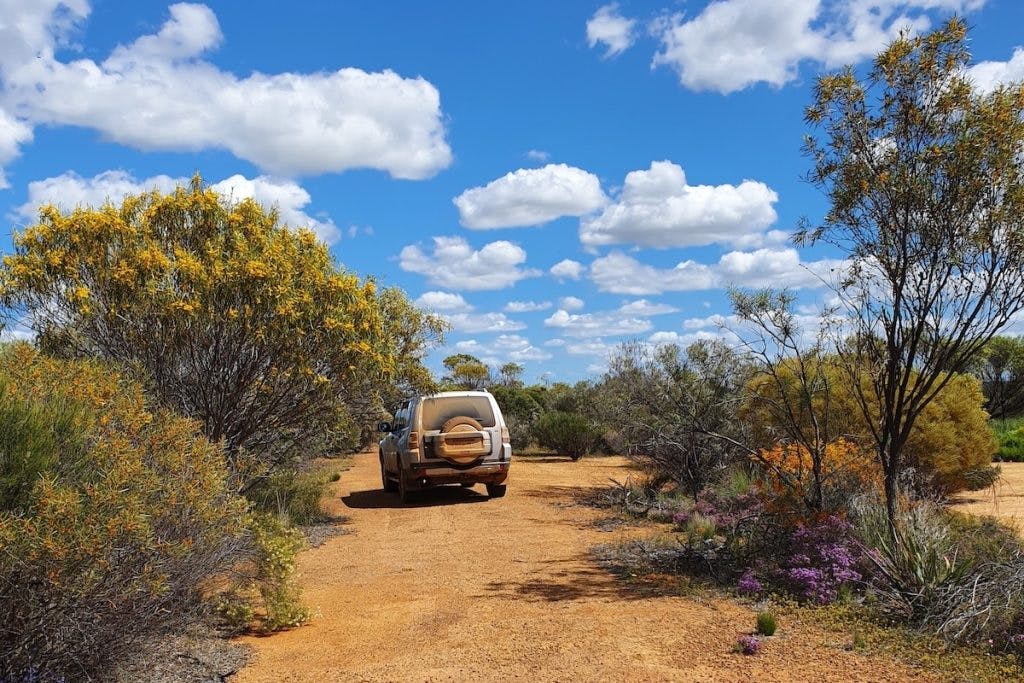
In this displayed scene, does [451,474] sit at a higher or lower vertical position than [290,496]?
higher

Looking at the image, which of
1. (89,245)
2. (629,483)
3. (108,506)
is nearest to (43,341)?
(89,245)

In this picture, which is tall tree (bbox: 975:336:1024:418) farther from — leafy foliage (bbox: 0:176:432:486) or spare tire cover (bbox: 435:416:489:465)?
leafy foliage (bbox: 0:176:432:486)

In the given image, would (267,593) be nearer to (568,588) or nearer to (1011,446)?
(568,588)

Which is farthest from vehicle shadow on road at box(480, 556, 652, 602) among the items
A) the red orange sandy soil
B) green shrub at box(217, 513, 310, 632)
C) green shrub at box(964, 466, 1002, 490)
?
green shrub at box(964, 466, 1002, 490)

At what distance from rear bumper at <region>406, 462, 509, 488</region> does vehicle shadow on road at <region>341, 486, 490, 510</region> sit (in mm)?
647

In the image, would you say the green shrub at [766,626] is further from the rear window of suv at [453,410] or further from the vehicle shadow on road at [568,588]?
the rear window of suv at [453,410]

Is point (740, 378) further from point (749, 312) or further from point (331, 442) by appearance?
point (331, 442)

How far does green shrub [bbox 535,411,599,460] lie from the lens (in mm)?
25594

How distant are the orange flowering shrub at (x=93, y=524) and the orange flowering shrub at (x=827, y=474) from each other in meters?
6.17

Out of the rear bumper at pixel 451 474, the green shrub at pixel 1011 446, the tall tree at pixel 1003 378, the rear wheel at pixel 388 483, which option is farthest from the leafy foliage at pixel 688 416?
the tall tree at pixel 1003 378

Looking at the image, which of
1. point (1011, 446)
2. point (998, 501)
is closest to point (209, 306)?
point (998, 501)

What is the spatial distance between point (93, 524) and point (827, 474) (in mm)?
7889

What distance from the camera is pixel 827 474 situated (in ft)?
32.1

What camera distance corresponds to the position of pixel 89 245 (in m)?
10.6
